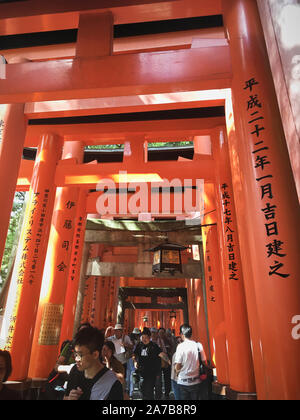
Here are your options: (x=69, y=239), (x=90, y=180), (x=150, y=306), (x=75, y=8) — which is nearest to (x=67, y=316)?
(x=69, y=239)

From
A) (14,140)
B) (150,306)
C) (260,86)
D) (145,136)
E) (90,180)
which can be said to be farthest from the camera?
(150,306)

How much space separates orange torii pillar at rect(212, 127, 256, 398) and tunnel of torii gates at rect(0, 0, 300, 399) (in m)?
0.02

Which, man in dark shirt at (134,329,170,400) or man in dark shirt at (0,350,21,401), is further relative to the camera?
man in dark shirt at (134,329,170,400)

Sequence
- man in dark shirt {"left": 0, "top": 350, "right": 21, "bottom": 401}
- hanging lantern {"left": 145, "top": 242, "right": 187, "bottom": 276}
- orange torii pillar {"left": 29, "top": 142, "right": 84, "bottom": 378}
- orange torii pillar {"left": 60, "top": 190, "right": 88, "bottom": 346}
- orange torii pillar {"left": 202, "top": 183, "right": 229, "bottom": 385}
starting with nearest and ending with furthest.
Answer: man in dark shirt {"left": 0, "top": 350, "right": 21, "bottom": 401}
orange torii pillar {"left": 29, "top": 142, "right": 84, "bottom": 378}
orange torii pillar {"left": 202, "top": 183, "right": 229, "bottom": 385}
hanging lantern {"left": 145, "top": 242, "right": 187, "bottom": 276}
orange torii pillar {"left": 60, "top": 190, "right": 88, "bottom": 346}

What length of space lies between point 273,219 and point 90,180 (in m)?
4.38

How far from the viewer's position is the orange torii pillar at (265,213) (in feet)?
6.72

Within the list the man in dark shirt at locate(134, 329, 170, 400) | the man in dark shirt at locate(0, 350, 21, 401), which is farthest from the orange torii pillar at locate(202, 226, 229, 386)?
the man in dark shirt at locate(0, 350, 21, 401)

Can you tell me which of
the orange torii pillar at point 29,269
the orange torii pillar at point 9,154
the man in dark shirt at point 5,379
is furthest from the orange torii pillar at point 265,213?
the orange torii pillar at point 29,269

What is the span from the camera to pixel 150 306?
23203 mm

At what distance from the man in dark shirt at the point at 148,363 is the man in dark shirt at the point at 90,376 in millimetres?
3397

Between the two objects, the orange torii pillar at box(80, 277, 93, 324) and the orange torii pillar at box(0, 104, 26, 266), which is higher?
the orange torii pillar at box(0, 104, 26, 266)

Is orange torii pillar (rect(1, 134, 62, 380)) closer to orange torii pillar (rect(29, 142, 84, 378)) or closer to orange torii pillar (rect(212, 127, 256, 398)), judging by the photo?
orange torii pillar (rect(29, 142, 84, 378))

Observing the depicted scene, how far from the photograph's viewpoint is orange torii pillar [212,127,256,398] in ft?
12.4

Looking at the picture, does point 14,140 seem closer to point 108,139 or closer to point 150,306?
point 108,139
